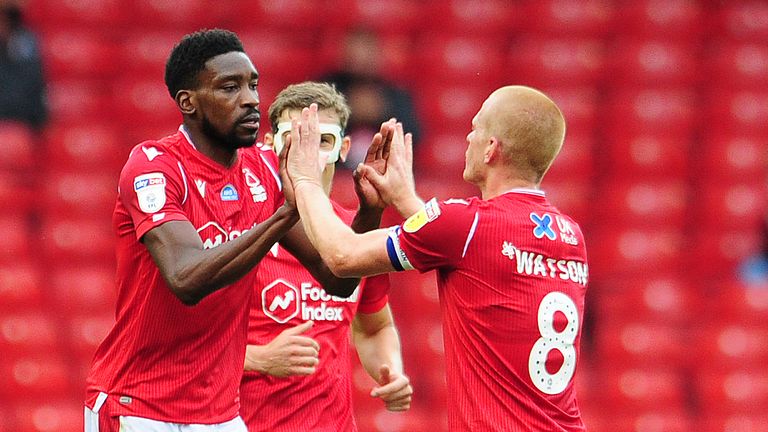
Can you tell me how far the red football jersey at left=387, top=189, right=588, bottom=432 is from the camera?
4391 millimetres

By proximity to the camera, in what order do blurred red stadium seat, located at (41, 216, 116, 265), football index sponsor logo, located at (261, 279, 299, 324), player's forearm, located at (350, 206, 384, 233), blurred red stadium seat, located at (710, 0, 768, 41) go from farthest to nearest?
blurred red stadium seat, located at (710, 0, 768, 41) → blurred red stadium seat, located at (41, 216, 116, 265) → football index sponsor logo, located at (261, 279, 299, 324) → player's forearm, located at (350, 206, 384, 233)

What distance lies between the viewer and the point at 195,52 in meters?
4.64

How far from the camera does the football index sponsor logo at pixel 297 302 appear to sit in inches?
207

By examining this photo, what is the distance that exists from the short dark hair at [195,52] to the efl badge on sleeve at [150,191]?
1.28ft

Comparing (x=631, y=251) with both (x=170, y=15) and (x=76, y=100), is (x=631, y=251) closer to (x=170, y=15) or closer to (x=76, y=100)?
(x=170, y=15)

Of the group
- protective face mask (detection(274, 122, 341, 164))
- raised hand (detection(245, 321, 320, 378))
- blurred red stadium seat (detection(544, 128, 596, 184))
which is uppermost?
blurred red stadium seat (detection(544, 128, 596, 184))

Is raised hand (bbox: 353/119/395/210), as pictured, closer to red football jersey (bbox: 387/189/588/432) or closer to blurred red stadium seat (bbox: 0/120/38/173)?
red football jersey (bbox: 387/189/588/432)

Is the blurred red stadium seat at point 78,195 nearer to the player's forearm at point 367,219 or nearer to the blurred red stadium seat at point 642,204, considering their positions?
the blurred red stadium seat at point 642,204

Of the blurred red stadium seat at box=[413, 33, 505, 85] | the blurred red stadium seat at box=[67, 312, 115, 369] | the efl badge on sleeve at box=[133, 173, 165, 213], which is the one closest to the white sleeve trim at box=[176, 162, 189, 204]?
the efl badge on sleeve at box=[133, 173, 165, 213]

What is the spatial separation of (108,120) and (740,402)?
494 cm

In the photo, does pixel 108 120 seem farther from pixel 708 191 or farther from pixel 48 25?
pixel 708 191

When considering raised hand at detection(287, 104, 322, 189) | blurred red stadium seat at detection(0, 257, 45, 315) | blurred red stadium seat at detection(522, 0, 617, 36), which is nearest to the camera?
raised hand at detection(287, 104, 322, 189)

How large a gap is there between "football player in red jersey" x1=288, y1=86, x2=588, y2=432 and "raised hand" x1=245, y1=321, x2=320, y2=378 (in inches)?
21.4

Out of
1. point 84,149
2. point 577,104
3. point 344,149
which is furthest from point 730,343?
point 344,149
